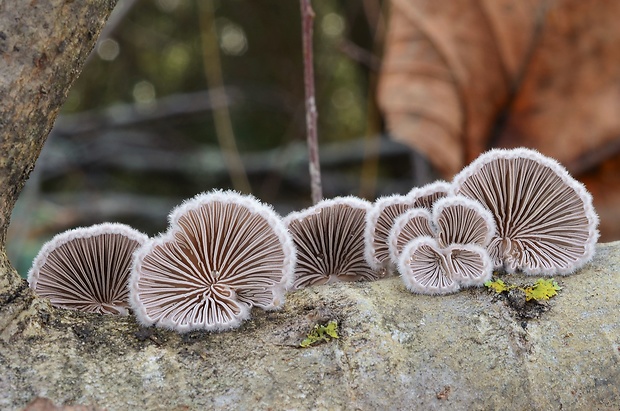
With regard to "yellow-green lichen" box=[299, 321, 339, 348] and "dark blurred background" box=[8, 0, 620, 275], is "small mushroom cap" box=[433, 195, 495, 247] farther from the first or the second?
"dark blurred background" box=[8, 0, 620, 275]

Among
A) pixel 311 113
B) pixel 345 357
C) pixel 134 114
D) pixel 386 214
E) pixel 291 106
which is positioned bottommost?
pixel 345 357

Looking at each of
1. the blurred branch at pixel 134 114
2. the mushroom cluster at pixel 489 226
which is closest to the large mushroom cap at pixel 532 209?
the mushroom cluster at pixel 489 226

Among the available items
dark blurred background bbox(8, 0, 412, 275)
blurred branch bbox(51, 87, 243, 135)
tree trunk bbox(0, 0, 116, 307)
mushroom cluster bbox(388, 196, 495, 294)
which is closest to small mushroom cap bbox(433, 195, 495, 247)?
mushroom cluster bbox(388, 196, 495, 294)

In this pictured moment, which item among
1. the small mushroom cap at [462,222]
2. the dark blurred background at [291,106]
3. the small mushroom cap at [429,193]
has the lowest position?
the small mushroom cap at [462,222]

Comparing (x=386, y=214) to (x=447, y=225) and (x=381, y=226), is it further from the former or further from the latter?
(x=447, y=225)

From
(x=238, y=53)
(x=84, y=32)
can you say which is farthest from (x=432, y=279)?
(x=238, y=53)

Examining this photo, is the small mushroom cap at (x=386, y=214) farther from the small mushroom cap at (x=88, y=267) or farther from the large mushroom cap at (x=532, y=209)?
the small mushroom cap at (x=88, y=267)

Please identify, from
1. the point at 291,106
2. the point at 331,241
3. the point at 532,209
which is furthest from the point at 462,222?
A: the point at 291,106

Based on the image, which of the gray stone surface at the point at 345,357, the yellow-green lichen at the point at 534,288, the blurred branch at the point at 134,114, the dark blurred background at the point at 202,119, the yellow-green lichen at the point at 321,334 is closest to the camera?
the gray stone surface at the point at 345,357
